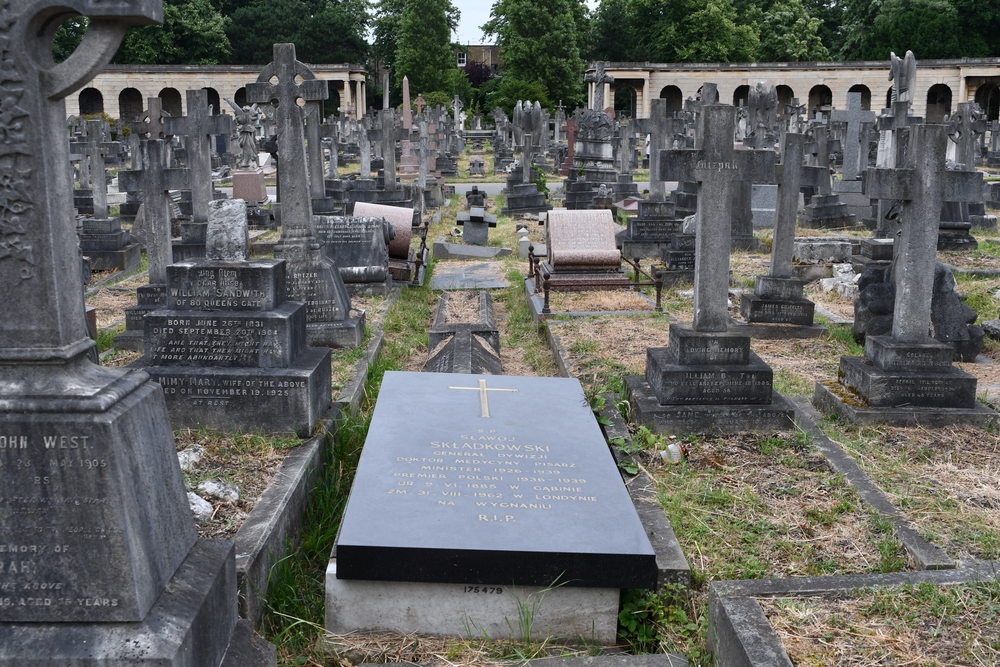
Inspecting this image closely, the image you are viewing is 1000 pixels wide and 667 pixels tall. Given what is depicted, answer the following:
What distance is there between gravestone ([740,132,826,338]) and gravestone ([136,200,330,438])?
189 inches

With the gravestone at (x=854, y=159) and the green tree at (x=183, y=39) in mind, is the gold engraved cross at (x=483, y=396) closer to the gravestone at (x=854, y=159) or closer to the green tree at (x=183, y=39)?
the gravestone at (x=854, y=159)

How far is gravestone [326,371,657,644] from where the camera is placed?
141 inches

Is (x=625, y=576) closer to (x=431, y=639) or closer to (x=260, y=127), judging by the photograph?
(x=431, y=639)

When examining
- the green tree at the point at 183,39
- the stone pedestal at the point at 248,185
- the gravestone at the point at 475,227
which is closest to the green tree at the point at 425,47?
the green tree at the point at 183,39

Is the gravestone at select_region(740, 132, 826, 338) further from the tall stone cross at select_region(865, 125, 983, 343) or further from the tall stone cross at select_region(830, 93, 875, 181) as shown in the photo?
the tall stone cross at select_region(830, 93, 875, 181)

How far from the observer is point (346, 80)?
191 feet

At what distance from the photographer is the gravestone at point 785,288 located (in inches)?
343

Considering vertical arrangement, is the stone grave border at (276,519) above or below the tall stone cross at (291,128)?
below

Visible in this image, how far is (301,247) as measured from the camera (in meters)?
8.25

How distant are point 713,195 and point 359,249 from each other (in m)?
5.37

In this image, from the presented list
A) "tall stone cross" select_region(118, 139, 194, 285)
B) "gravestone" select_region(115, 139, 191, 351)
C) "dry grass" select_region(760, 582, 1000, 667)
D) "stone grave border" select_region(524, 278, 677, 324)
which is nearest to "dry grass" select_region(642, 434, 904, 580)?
"dry grass" select_region(760, 582, 1000, 667)

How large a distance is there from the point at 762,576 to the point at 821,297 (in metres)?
7.15

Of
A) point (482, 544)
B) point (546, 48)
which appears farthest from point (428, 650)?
point (546, 48)

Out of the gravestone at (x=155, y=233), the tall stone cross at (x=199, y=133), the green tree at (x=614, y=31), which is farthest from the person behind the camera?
the green tree at (x=614, y=31)
